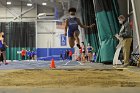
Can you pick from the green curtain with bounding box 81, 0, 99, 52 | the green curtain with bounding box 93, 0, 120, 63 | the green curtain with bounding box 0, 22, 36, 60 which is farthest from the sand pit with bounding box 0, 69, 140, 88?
the green curtain with bounding box 0, 22, 36, 60

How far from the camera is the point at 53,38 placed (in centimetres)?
3553

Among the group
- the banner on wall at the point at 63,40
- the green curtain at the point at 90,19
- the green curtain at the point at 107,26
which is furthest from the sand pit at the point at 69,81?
the banner on wall at the point at 63,40

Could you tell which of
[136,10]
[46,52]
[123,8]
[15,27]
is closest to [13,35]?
[15,27]

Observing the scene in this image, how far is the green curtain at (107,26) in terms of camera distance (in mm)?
13678

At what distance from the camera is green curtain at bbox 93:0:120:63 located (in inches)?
539

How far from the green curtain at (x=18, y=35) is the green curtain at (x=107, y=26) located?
2096 centimetres

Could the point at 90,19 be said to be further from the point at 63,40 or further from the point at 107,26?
the point at 63,40

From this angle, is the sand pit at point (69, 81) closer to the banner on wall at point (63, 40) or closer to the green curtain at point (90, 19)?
the green curtain at point (90, 19)

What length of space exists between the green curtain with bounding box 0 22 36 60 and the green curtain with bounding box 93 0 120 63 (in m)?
21.0

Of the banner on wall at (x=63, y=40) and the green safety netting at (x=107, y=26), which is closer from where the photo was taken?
the green safety netting at (x=107, y=26)

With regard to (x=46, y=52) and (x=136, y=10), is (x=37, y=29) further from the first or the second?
(x=136, y=10)

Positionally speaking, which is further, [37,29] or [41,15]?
[37,29]

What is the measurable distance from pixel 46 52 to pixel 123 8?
20996mm

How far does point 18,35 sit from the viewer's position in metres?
35.0
